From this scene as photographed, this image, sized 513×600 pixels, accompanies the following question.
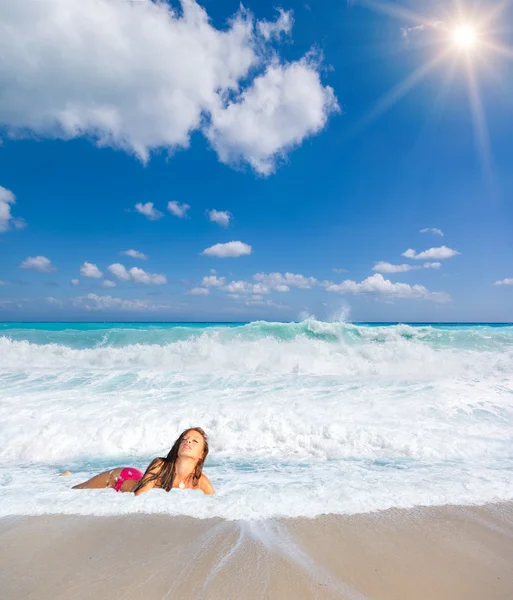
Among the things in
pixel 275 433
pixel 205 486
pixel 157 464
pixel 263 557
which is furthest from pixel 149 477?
pixel 275 433

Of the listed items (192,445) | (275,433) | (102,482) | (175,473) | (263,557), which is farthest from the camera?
(275,433)

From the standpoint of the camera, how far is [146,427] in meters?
6.14

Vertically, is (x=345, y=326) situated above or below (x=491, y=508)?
above

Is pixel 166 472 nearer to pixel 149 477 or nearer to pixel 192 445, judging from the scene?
pixel 149 477

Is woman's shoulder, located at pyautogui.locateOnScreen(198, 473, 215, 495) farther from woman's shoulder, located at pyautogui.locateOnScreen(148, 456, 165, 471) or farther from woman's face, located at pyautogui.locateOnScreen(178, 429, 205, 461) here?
woman's shoulder, located at pyautogui.locateOnScreen(148, 456, 165, 471)

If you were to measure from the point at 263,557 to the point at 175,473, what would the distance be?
1.16 meters

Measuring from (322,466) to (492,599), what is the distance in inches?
102

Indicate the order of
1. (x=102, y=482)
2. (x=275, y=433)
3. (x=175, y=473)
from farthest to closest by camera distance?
(x=275, y=433) → (x=102, y=482) → (x=175, y=473)

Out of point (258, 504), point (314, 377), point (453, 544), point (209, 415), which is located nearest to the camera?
point (453, 544)

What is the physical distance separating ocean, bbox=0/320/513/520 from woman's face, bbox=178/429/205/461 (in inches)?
25.9

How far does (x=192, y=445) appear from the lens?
3.20m

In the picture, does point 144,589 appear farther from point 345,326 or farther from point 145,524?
point 345,326

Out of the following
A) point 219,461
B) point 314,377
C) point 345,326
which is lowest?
point 219,461

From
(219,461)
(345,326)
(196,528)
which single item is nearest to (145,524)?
(196,528)
